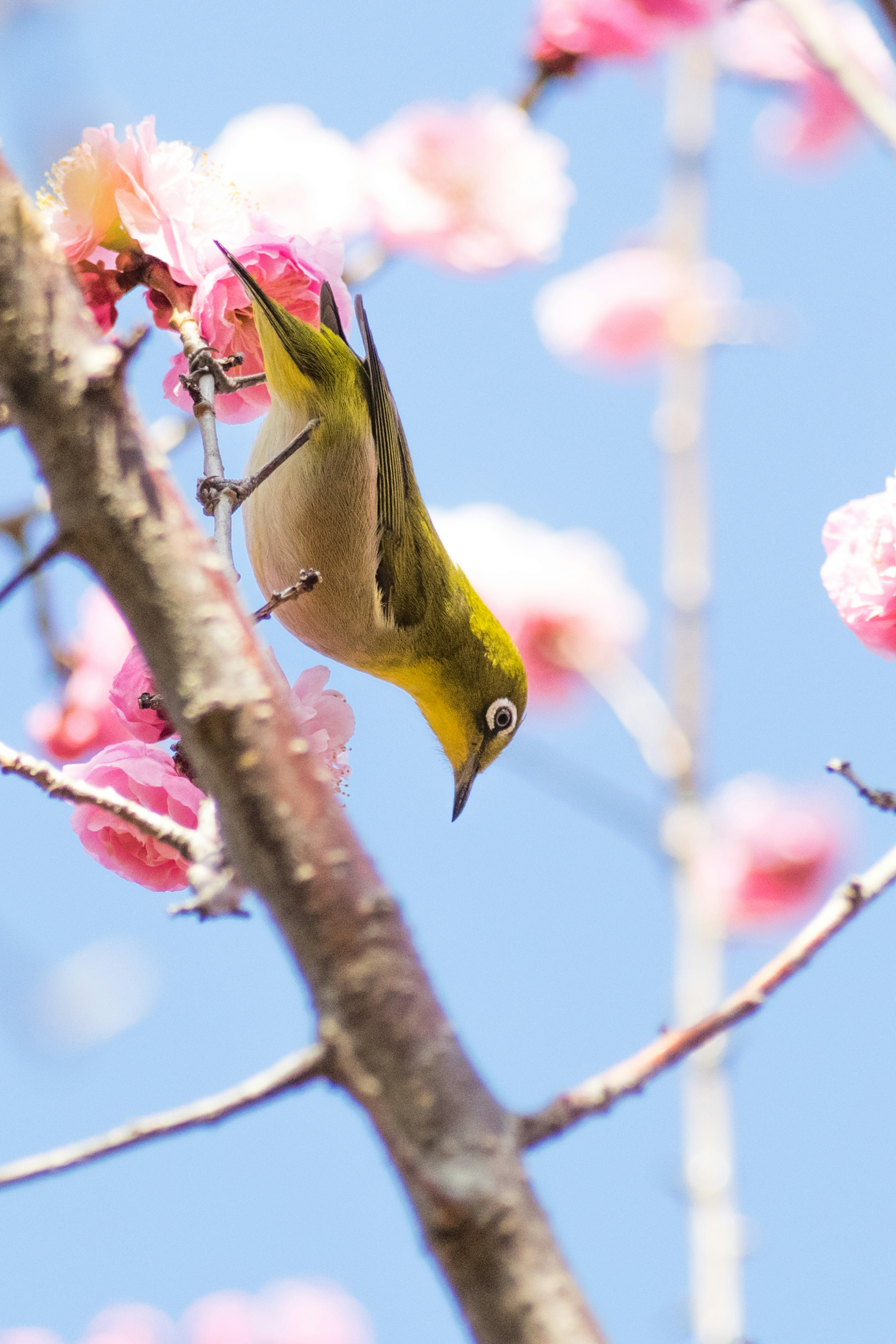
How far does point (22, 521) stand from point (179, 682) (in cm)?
228

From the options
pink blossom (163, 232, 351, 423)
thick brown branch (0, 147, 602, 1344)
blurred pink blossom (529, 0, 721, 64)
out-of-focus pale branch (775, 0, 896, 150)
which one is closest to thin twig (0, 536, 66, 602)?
thick brown branch (0, 147, 602, 1344)

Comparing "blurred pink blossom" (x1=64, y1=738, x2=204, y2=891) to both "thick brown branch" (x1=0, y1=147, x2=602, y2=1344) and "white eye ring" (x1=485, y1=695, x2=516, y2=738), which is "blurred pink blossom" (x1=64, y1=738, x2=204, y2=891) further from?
"white eye ring" (x1=485, y1=695, x2=516, y2=738)

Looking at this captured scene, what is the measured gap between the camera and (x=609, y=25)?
371 centimetres

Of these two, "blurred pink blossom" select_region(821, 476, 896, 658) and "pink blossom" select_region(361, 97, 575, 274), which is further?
"pink blossom" select_region(361, 97, 575, 274)

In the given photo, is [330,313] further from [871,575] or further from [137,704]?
[871,575]

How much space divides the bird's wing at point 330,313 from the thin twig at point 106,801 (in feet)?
3.96

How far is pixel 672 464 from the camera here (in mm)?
4645

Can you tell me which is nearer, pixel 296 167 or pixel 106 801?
pixel 106 801

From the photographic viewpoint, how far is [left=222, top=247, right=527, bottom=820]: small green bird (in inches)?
118

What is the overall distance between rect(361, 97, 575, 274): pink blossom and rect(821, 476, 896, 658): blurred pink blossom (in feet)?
9.00

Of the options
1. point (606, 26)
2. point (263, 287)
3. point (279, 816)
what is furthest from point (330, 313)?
point (279, 816)

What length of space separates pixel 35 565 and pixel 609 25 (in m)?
3.56

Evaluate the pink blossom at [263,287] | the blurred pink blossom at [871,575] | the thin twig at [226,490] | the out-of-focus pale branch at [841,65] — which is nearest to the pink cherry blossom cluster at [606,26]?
the pink blossom at [263,287]

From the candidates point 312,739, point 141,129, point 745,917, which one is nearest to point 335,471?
point 141,129
